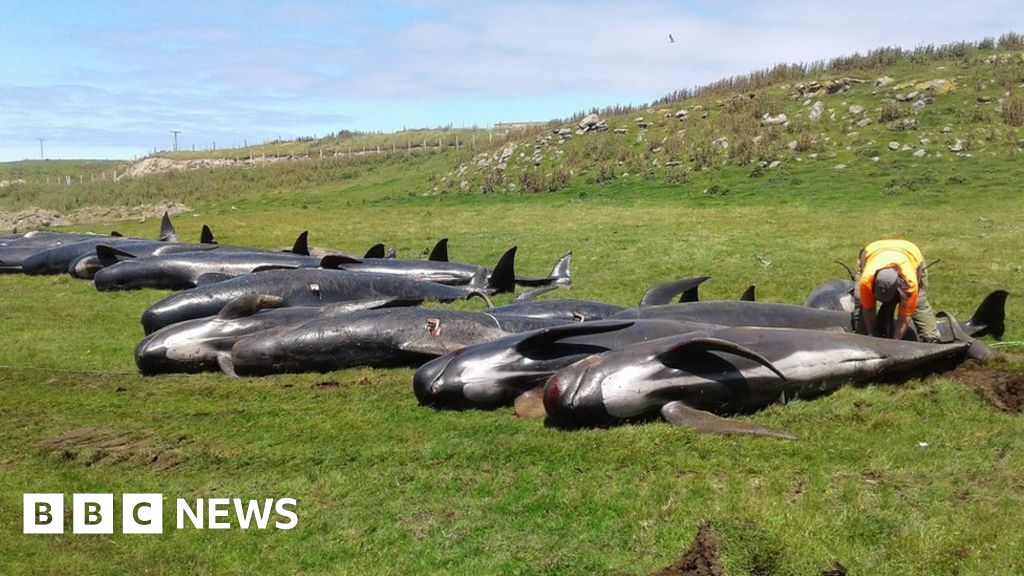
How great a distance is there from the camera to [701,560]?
5.44 metres

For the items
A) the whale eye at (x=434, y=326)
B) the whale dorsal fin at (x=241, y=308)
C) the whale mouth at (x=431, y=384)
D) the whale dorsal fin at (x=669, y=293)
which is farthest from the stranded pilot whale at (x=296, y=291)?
the whale mouth at (x=431, y=384)

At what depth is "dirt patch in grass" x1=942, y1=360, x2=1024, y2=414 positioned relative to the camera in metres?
8.38

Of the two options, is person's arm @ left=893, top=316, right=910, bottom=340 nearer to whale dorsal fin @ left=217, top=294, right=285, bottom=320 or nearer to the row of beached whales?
the row of beached whales

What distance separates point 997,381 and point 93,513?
8.65 metres

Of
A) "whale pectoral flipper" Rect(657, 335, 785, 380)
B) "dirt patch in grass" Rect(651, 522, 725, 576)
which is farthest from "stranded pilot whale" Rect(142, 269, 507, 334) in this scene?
"dirt patch in grass" Rect(651, 522, 725, 576)

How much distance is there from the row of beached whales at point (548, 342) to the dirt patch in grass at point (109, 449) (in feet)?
8.67

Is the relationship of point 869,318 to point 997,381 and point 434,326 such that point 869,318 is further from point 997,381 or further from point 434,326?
point 434,326

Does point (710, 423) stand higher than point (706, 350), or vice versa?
point (706, 350)

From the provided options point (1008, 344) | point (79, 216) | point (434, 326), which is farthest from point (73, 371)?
point (79, 216)

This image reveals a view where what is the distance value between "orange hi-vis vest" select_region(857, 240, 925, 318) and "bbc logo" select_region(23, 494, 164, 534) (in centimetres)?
773

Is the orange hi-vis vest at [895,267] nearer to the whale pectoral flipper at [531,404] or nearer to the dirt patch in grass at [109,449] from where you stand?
the whale pectoral flipper at [531,404]

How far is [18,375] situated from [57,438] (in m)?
3.28

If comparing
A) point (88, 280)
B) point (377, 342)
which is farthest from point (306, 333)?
point (88, 280)

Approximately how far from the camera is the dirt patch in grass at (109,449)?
8.03 meters
